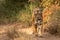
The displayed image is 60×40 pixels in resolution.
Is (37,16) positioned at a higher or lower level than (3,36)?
higher

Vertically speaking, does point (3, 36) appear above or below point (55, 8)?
below

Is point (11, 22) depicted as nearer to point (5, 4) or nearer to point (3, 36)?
point (5, 4)

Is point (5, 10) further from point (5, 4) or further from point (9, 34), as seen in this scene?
point (9, 34)

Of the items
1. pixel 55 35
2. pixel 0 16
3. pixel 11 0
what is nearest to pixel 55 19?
pixel 55 35

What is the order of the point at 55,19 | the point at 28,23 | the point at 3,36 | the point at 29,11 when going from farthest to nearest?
the point at 29,11
the point at 28,23
the point at 55,19
the point at 3,36

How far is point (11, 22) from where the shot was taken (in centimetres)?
1473

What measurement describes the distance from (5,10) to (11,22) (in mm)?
1787

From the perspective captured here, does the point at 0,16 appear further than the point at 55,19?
Yes

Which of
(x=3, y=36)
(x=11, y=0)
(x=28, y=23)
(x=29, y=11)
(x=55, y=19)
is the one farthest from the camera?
(x=11, y=0)

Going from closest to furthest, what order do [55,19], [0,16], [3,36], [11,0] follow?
[3,36], [55,19], [0,16], [11,0]

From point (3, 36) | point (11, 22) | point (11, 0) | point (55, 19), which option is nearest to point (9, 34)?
point (3, 36)

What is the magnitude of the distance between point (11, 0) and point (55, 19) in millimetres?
5688

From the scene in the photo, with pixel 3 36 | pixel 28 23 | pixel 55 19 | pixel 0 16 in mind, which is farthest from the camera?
pixel 0 16

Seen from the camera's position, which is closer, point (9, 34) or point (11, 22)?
point (9, 34)
